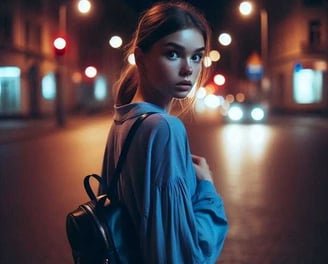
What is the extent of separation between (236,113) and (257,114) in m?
1.33

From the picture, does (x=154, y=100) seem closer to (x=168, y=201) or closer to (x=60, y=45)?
(x=168, y=201)

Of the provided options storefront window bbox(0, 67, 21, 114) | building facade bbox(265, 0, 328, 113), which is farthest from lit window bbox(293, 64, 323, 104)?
storefront window bbox(0, 67, 21, 114)

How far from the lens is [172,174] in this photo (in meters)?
1.74

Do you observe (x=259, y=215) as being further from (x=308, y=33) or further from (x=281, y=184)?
(x=308, y=33)

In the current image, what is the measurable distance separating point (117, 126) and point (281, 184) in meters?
8.23

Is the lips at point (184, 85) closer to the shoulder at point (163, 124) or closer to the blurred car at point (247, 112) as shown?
the shoulder at point (163, 124)

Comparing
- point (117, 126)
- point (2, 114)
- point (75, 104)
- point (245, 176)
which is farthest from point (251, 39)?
point (117, 126)

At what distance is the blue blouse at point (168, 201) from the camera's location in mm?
1740

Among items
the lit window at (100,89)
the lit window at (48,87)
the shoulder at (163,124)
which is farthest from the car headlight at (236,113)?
the shoulder at (163,124)

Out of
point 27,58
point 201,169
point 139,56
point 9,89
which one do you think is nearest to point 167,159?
point 201,169

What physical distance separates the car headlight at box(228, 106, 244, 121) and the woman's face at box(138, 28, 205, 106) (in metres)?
33.9

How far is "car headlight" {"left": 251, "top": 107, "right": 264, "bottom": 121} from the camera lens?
3494 centimetres

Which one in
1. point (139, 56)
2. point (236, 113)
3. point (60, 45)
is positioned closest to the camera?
point (139, 56)

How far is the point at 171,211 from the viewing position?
1730 millimetres
